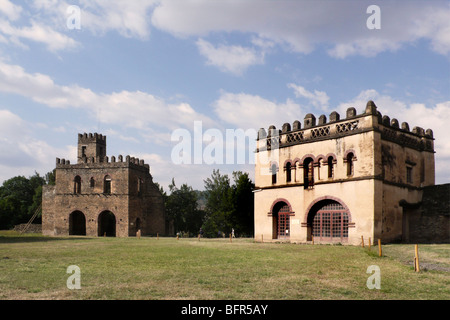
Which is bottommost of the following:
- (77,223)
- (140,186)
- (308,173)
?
(77,223)

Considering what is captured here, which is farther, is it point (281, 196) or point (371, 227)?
point (281, 196)

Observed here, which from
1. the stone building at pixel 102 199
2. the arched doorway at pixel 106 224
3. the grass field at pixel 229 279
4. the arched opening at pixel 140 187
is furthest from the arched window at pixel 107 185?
the grass field at pixel 229 279

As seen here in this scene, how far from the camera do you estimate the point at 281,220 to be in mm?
30375

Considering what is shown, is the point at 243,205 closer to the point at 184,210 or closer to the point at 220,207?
A: the point at 220,207

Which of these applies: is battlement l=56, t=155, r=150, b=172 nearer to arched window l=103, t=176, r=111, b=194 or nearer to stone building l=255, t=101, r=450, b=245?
arched window l=103, t=176, r=111, b=194

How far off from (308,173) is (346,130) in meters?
4.12

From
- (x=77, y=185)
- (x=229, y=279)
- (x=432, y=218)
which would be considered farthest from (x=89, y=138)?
(x=229, y=279)

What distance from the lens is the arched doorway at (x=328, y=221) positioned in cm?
2620

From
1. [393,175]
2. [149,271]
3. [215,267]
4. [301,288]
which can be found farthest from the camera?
[393,175]

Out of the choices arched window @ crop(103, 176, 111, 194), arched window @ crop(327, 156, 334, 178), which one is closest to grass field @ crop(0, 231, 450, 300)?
arched window @ crop(327, 156, 334, 178)
